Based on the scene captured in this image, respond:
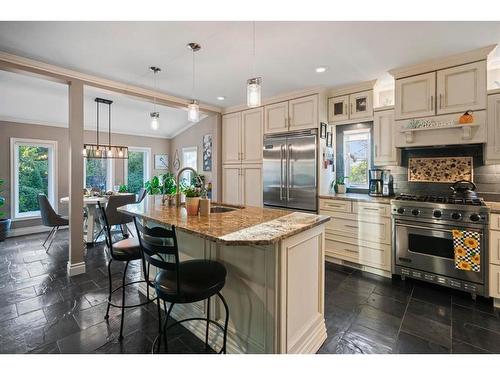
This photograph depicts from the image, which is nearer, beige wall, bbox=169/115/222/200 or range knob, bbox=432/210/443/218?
A: range knob, bbox=432/210/443/218

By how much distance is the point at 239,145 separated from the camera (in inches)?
179

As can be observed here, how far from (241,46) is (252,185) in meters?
2.38

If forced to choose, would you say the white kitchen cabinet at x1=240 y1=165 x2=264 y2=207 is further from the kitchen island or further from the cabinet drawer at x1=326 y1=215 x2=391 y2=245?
the kitchen island

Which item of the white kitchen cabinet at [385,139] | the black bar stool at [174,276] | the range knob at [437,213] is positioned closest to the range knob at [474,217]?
the range knob at [437,213]

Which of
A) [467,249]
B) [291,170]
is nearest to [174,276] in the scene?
[291,170]

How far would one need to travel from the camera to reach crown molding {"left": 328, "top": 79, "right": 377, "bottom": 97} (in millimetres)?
3340

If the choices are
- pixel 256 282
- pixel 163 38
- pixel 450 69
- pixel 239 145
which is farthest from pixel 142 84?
pixel 450 69

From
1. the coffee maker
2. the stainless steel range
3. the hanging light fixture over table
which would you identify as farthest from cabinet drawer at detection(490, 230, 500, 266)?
the hanging light fixture over table

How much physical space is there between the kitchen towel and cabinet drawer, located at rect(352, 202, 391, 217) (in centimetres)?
66

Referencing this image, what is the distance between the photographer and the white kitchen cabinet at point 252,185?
4.30 m

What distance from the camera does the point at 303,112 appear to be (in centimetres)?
373

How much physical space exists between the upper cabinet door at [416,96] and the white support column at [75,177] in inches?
151

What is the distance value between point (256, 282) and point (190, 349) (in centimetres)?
75
